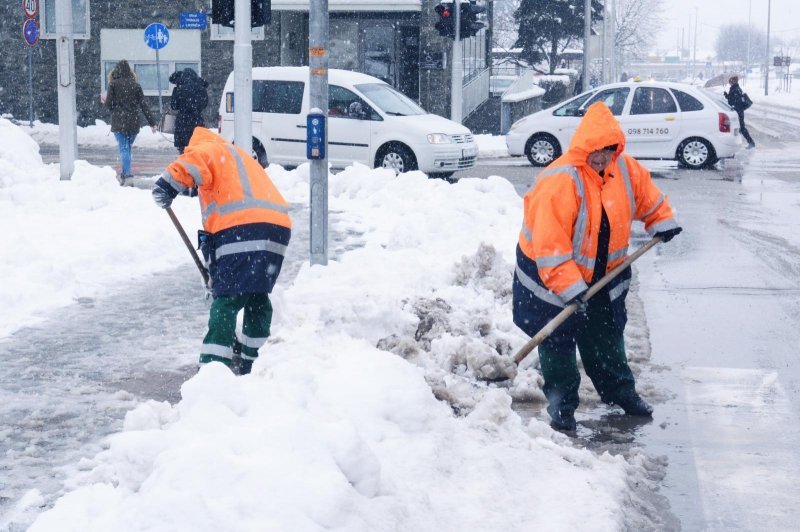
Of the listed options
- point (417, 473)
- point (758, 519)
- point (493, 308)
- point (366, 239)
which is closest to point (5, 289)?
point (493, 308)

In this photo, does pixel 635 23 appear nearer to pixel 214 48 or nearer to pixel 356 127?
pixel 214 48

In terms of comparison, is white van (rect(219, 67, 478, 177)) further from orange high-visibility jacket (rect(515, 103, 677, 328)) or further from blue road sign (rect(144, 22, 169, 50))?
orange high-visibility jacket (rect(515, 103, 677, 328))

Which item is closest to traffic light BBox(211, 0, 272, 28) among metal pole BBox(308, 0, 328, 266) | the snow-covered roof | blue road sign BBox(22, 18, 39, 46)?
metal pole BBox(308, 0, 328, 266)

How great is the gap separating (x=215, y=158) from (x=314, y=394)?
178 centimetres

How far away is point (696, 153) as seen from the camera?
21281 millimetres

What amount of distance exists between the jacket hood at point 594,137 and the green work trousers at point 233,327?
1897 mm

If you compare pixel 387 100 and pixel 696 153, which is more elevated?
pixel 387 100

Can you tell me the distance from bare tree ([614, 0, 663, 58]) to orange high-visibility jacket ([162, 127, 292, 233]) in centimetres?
6696

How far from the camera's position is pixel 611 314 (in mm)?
6215

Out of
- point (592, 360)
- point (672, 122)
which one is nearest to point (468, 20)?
point (672, 122)

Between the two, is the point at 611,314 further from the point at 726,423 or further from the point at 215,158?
the point at 215,158

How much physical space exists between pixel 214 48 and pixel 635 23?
5615 centimetres

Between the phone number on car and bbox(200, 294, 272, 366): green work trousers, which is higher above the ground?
the phone number on car

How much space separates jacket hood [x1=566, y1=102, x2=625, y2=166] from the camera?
5801 millimetres
